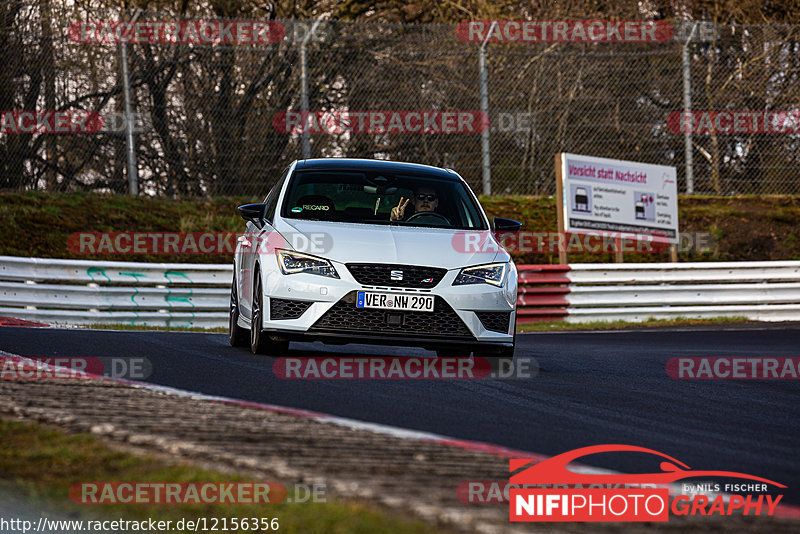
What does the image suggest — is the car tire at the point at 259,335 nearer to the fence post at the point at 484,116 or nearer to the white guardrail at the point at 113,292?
the white guardrail at the point at 113,292

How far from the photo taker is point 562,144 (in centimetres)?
2111

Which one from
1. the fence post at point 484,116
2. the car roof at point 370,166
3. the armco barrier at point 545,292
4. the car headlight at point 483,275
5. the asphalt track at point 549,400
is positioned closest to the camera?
the asphalt track at point 549,400

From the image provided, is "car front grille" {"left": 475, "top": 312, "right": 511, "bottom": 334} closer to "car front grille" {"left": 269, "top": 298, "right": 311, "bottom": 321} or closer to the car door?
"car front grille" {"left": 269, "top": 298, "right": 311, "bottom": 321}

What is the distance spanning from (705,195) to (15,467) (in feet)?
64.0

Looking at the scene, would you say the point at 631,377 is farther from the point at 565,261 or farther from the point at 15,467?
the point at 565,261

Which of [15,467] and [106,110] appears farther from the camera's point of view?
[106,110]

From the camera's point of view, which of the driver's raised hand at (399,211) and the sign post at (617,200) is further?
the sign post at (617,200)

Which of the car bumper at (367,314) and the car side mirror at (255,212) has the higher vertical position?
the car side mirror at (255,212)

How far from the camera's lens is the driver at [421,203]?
31.9 feet

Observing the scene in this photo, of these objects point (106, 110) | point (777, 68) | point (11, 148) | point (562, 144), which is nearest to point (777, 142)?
point (777, 68)

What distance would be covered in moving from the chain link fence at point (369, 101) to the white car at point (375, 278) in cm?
1053

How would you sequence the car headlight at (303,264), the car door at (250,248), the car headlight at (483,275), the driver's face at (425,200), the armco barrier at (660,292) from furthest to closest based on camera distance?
the armco barrier at (660,292)
the driver's face at (425,200)
the car door at (250,248)
the car headlight at (483,275)
the car headlight at (303,264)

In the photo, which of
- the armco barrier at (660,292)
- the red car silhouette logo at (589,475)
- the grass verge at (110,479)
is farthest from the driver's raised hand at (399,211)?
the armco barrier at (660,292)

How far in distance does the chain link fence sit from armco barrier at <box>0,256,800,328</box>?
2734mm
